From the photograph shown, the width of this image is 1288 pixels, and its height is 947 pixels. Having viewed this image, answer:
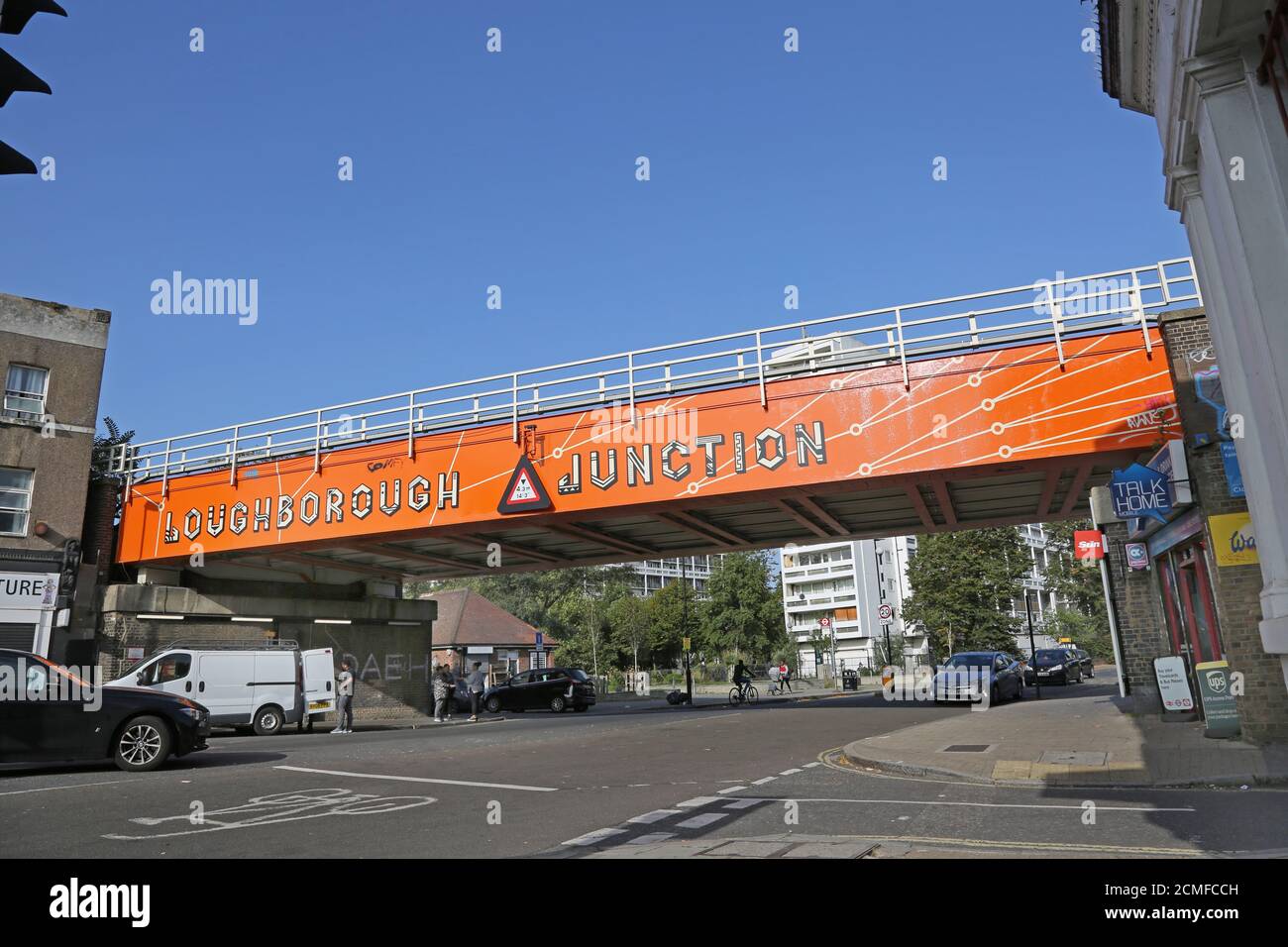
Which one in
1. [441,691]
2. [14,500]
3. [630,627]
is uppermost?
[14,500]

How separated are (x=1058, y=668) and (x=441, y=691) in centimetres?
2571

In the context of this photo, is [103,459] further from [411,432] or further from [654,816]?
[654,816]

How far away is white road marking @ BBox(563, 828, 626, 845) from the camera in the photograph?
645cm

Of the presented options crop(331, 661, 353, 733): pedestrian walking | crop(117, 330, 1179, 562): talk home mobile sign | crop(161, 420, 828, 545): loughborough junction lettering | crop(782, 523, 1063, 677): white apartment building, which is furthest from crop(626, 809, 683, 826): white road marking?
crop(782, 523, 1063, 677): white apartment building

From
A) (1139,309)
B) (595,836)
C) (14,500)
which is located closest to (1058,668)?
(1139,309)

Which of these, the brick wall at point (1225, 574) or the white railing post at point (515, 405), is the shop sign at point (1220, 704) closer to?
the brick wall at point (1225, 574)

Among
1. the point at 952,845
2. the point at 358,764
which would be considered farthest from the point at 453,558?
the point at 952,845

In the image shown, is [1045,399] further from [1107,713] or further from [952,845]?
[952,845]

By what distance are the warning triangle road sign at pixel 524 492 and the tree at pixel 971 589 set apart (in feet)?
130

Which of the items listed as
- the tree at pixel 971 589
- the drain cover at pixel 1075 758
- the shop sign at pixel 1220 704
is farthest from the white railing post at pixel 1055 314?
the tree at pixel 971 589

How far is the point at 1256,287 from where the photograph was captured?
15.2ft

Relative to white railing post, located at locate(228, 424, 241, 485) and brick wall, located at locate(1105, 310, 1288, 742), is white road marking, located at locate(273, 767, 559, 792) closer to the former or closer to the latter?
brick wall, located at locate(1105, 310, 1288, 742)

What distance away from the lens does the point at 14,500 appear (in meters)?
23.5

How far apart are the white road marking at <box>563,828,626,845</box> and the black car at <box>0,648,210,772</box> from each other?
762 cm
